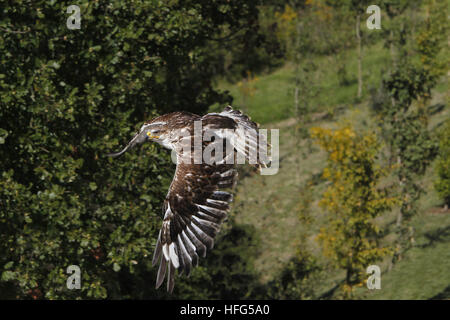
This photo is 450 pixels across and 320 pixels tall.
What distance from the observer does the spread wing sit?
7.54 metres

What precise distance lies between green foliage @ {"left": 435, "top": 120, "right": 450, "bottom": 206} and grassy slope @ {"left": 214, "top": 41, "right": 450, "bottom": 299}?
0.90 meters

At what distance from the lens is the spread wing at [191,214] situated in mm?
7543

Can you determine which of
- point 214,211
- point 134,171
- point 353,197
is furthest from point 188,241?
point 353,197

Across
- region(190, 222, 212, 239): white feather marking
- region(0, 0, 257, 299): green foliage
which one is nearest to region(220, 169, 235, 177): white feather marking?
region(190, 222, 212, 239): white feather marking

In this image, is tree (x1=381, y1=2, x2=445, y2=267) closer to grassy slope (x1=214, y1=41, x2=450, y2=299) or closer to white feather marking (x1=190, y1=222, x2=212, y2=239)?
grassy slope (x1=214, y1=41, x2=450, y2=299)

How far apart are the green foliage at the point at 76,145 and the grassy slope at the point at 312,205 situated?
6.85 m

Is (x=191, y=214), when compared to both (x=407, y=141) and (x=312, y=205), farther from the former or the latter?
(x=312, y=205)

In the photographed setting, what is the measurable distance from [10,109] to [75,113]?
3.89 feet

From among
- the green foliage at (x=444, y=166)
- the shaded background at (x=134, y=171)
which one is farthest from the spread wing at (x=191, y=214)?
the green foliage at (x=444, y=166)

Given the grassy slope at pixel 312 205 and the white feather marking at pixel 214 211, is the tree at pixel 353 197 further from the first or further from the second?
the white feather marking at pixel 214 211

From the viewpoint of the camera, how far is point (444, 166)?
77.6ft

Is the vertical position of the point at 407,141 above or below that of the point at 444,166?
above

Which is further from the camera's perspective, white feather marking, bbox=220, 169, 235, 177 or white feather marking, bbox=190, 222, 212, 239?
white feather marking, bbox=220, 169, 235, 177

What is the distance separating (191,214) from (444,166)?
1757 cm
